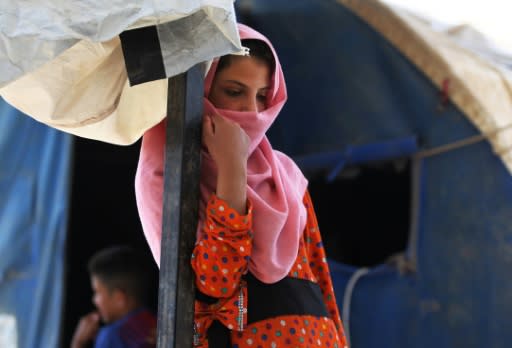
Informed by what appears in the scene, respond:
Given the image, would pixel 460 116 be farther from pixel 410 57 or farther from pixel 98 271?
pixel 98 271

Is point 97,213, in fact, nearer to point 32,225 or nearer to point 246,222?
point 32,225

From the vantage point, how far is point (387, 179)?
360 centimetres

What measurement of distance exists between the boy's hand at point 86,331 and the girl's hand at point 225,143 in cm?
257

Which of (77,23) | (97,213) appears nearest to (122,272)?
(97,213)

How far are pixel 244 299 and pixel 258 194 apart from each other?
20 centimetres

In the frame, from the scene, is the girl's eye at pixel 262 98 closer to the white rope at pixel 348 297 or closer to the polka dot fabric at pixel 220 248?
the polka dot fabric at pixel 220 248

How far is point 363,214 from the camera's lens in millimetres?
3730

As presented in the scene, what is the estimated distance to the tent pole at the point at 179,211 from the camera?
1.16 meters

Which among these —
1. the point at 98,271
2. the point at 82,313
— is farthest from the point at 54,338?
the point at 82,313

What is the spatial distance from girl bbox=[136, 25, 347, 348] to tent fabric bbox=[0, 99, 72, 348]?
156 centimetres

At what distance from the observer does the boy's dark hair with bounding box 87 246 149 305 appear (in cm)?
328

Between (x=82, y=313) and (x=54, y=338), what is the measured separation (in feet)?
5.06

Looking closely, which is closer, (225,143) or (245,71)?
(225,143)

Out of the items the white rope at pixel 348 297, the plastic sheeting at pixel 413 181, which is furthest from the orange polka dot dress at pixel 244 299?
the white rope at pixel 348 297
